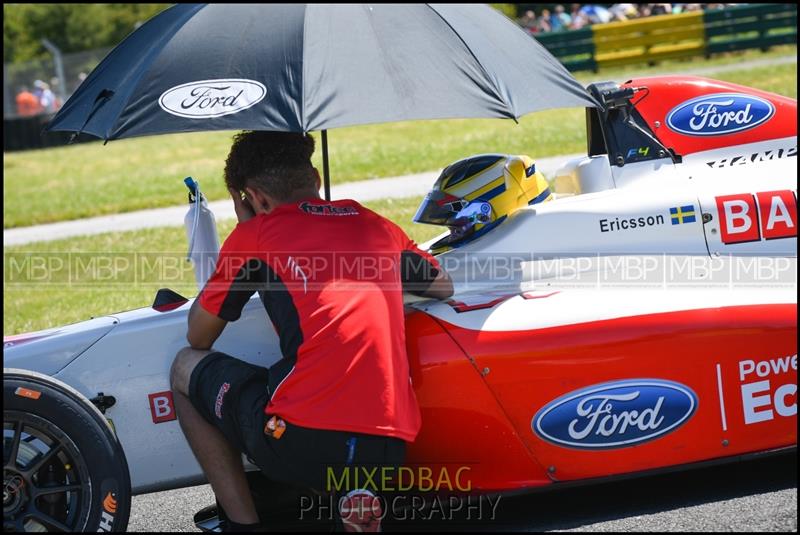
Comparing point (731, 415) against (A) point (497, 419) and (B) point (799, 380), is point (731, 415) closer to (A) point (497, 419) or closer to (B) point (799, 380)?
(B) point (799, 380)

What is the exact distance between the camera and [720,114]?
4.53m

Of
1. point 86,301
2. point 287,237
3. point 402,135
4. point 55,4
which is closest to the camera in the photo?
point 287,237

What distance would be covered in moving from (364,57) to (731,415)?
5.98 feet

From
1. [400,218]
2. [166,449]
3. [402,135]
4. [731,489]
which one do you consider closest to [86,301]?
[400,218]

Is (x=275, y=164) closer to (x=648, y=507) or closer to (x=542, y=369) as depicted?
(x=542, y=369)

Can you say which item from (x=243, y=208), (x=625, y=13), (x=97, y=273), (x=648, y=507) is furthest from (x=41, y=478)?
(x=625, y=13)

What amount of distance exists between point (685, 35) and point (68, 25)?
29.8 meters

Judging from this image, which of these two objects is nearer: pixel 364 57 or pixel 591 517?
pixel 364 57

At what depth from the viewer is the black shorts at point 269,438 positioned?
3.11 metres

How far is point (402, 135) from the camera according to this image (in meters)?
16.2

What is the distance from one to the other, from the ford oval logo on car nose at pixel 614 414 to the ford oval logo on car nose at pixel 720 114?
1462 millimetres

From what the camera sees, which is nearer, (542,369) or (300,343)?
(300,343)

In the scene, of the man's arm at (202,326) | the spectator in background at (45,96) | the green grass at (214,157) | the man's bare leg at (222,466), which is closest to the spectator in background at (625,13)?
the green grass at (214,157)

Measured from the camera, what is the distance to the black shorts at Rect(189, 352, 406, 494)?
311cm
